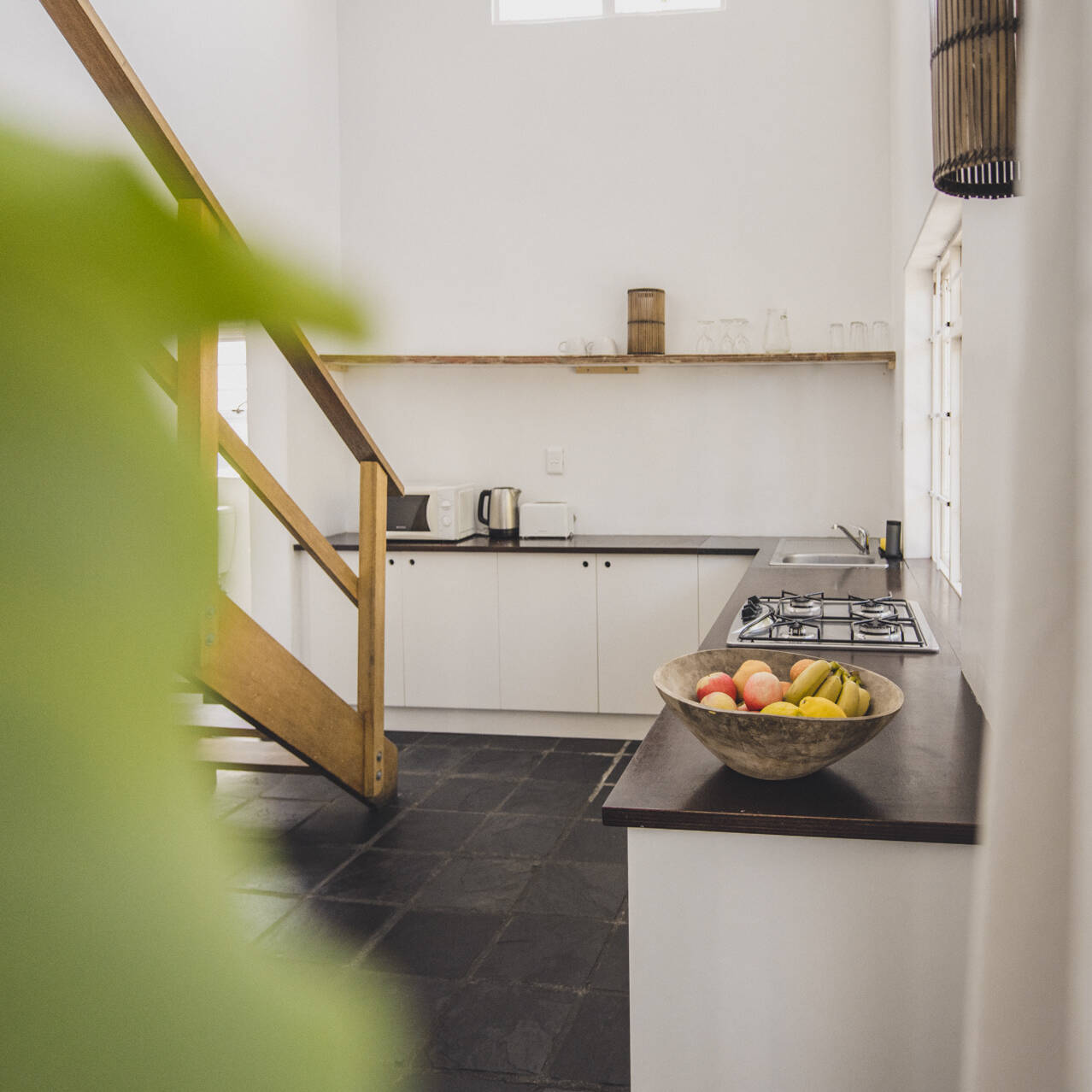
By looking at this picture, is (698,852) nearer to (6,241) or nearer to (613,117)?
(6,241)

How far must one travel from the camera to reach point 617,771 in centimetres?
393

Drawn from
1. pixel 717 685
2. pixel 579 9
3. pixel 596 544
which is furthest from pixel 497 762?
pixel 579 9

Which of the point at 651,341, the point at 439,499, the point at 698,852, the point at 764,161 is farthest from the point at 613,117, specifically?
the point at 698,852

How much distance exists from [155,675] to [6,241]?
0.21 ft

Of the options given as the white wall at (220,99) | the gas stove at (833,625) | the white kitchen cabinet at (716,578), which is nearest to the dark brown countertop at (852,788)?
the gas stove at (833,625)

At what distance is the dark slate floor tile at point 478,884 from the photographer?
9.00ft

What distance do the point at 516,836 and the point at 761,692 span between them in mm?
1887

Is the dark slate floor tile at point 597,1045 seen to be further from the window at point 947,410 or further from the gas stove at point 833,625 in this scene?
the window at point 947,410

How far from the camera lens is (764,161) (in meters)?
4.63

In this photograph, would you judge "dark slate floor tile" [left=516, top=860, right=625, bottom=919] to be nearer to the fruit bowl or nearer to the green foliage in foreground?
the fruit bowl

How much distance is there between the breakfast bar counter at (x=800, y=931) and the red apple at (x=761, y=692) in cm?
12

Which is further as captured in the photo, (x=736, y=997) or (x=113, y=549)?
(x=736, y=997)

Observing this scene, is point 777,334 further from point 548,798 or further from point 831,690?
point 831,690

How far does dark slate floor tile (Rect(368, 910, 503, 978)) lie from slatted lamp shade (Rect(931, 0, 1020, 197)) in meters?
1.87
